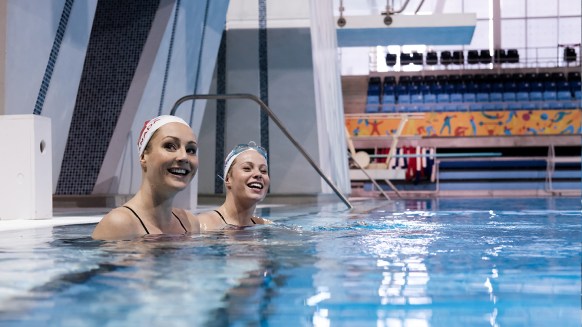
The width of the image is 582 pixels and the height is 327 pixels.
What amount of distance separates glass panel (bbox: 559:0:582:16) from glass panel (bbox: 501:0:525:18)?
121 cm

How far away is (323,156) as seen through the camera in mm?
10320

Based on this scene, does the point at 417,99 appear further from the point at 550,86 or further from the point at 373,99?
the point at 550,86

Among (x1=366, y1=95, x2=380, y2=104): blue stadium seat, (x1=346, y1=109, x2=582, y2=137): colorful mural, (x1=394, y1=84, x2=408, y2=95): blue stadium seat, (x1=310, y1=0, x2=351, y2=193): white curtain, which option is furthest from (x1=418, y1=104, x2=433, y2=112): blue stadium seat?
(x1=310, y1=0, x2=351, y2=193): white curtain

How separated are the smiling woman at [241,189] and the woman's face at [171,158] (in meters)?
0.96

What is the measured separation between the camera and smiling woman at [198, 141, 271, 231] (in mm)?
3979

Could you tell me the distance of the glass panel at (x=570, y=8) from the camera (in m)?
23.8

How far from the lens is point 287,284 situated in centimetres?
179

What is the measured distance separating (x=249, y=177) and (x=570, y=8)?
22.4 metres

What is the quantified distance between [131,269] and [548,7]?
78.9ft

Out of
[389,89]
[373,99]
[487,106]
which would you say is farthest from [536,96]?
[373,99]

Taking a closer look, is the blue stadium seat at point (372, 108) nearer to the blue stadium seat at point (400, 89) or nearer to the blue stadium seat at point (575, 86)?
the blue stadium seat at point (400, 89)

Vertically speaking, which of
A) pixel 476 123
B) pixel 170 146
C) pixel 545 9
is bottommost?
pixel 170 146

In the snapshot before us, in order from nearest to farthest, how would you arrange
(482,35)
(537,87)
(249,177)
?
(249,177) → (537,87) → (482,35)

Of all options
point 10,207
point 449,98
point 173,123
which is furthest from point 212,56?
point 449,98
